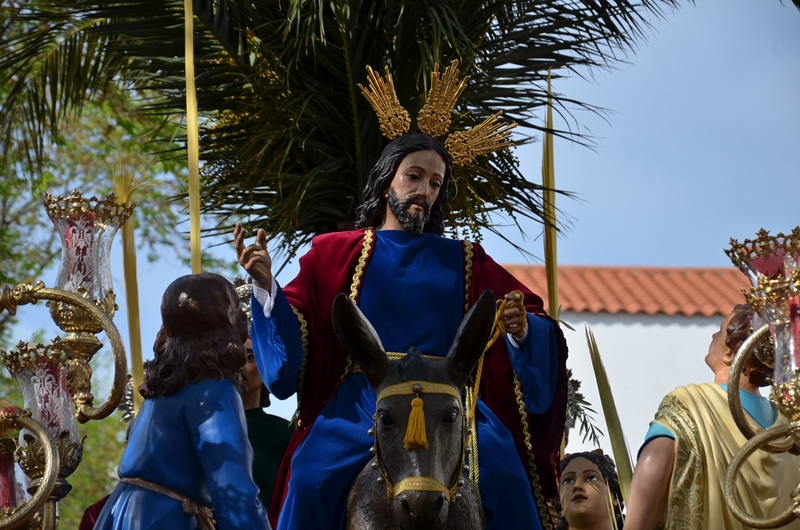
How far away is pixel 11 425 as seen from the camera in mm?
4766

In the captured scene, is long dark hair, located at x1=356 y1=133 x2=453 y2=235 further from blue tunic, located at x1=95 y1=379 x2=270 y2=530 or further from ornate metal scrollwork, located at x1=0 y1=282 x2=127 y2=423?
blue tunic, located at x1=95 y1=379 x2=270 y2=530

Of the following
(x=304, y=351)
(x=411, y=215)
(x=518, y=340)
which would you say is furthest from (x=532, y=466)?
(x=411, y=215)

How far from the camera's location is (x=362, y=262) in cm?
539

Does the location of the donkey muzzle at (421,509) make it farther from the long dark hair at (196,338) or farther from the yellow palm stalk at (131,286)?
the yellow palm stalk at (131,286)

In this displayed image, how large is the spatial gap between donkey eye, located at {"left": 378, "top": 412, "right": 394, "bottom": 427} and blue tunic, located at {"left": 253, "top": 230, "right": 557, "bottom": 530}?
2.08ft

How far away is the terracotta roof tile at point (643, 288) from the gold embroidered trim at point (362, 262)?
12.1 metres

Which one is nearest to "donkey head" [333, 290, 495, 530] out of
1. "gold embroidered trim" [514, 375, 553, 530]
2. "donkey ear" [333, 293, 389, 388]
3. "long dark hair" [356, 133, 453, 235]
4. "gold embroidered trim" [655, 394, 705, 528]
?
"donkey ear" [333, 293, 389, 388]

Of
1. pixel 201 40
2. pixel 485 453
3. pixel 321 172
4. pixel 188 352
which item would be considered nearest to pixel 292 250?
pixel 321 172

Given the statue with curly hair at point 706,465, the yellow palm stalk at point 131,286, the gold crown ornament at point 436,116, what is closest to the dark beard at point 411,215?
the gold crown ornament at point 436,116

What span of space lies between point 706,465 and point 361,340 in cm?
192

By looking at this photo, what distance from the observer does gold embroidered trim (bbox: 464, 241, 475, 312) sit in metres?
5.38

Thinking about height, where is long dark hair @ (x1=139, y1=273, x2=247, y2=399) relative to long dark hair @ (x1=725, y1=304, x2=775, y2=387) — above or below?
above

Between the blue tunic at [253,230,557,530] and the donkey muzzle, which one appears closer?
the donkey muzzle

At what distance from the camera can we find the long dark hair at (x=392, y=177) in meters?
5.51
